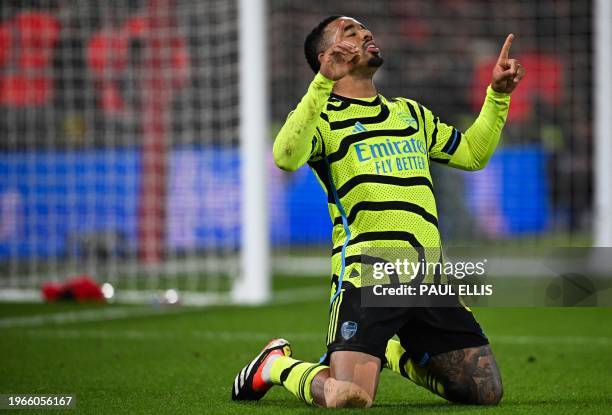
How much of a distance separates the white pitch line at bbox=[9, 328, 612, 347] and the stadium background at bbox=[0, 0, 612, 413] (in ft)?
0.09

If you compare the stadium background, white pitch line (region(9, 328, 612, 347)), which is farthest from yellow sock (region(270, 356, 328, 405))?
white pitch line (region(9, 328, 612, 347))

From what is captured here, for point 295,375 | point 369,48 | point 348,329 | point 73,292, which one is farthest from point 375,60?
point 73,292

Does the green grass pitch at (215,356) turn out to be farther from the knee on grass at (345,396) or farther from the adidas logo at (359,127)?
the adidas logo at (359,127)

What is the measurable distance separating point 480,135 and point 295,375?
1260 mm

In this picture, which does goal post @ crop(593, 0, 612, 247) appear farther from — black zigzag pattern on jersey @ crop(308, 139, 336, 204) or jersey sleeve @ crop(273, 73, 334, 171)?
jersey sleeve @ crop(273, 73, 334, 171)

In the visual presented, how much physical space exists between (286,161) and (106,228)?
9721 mm

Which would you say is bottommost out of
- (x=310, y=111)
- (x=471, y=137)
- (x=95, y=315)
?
(x=95, y=315)

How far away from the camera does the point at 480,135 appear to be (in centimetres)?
486

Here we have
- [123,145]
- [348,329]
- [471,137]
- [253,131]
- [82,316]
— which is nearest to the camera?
[348,329]

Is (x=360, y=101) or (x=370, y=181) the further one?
(x=360, y=101)

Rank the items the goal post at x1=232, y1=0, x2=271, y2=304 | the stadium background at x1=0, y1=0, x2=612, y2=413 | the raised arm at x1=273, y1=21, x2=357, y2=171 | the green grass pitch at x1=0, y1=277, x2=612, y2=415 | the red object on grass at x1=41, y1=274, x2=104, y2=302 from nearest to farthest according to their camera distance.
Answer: the raised arm at x1=273, y1=21, x2=357, y2=171 < the green grass pitch at x1=0, y1=277, x2=612, y2=415 < the stadium background at x1=0, y1=0, x2=612, y2=413 < the goal post at x1=232, y1=0, x2=271, y2=304 < the red object on grass at x1=41, y1=274, x2=104, y2=302

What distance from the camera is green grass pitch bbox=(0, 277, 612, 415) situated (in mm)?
4762

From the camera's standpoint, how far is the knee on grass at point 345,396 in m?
4.28

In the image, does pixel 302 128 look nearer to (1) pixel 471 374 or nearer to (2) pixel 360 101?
(2) pixel 360 101
